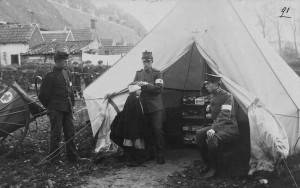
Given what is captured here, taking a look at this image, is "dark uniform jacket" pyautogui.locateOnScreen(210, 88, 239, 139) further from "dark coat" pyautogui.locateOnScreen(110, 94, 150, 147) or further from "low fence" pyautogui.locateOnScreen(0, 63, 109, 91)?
"low fence" pyautogui.locateOnScreen(0, 63, 109, 91)

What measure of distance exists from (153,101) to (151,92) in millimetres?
159

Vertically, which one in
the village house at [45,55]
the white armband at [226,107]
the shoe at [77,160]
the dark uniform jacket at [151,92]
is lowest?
the shoe at [77,160]

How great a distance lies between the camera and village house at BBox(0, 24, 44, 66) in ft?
128

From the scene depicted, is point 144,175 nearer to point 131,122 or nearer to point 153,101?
point 131,122

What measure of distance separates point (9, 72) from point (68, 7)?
92.1 meters

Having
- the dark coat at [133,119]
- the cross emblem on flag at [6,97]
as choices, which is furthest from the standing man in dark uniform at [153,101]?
the cross emblem on flag at [6,97]

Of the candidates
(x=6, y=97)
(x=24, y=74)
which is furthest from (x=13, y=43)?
(x=6, y=97)

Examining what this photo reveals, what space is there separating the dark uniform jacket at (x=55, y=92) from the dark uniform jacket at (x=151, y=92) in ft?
4.43

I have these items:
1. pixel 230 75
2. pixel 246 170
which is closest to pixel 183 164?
pixel 246 170

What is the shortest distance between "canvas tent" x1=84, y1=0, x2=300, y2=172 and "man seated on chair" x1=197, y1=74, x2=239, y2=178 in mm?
305

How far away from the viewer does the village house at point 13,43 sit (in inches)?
1531

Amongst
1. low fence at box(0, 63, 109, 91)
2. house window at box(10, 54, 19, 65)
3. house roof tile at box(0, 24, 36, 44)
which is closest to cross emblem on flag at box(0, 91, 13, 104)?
low fence at box(0, 63, 109, 91)

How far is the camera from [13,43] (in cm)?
3912

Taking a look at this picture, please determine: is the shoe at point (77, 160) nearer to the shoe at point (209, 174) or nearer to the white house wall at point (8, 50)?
the shoe at point (209, 174)
